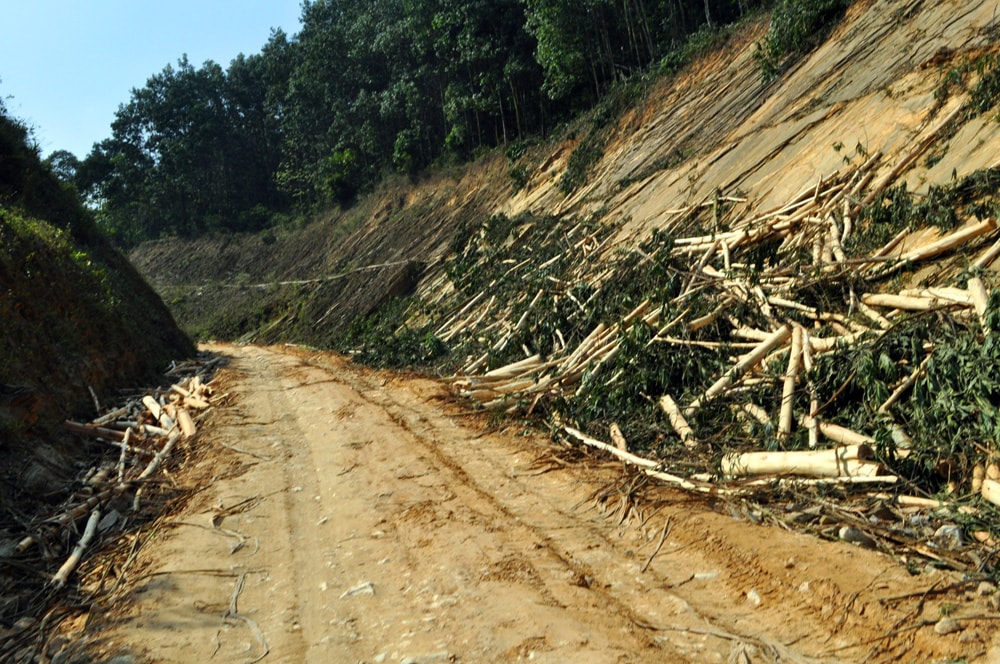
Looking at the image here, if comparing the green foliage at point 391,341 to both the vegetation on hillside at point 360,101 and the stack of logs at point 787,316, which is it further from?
the vegetation on hillside at point 360,101

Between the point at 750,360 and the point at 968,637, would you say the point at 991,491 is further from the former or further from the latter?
the point at 750,360

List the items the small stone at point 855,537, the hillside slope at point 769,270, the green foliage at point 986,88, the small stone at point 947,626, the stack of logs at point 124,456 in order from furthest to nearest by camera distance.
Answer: the green foliage at point 986,88 < the stack of logs at point 124,456 < the hillside slope at point 769,270 < the small stone at point 855,537 < the small stone at point 947,626

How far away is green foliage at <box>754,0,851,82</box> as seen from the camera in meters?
15.2

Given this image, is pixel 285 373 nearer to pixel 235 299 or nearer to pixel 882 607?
pixel 882 607

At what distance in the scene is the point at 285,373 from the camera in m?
16.2

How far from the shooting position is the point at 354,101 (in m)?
40.4

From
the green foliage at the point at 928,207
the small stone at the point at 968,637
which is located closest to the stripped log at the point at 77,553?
the small stone at the point at 968,637

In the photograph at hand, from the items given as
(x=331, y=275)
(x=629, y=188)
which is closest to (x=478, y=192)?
(x=331, y=275)

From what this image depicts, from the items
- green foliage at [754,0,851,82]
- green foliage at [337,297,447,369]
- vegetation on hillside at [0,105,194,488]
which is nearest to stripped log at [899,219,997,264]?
vegetation on hillside at [0,105,194,488]

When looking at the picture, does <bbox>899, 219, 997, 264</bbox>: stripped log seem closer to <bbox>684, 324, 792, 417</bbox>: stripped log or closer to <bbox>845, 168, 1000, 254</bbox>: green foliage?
<bbox>845, 168, 1000, 254</bbox>: green foliage

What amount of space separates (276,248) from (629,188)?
2765cm

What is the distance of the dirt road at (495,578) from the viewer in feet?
13.3

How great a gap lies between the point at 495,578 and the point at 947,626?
2.58 m

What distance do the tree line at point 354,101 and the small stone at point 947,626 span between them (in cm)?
2237
